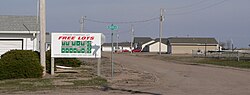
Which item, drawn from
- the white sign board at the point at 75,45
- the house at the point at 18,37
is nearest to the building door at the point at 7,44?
the house at the point at 18,37

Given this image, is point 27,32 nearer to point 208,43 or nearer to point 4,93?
point 4,93

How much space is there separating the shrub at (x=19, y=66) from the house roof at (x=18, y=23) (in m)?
8.38

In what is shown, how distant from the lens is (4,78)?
2030 cm

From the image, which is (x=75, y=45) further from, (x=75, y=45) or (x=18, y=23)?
(x=18, y=23)

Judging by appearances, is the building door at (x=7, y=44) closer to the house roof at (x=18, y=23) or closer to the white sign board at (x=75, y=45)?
the house roof at (x=18, y=23)

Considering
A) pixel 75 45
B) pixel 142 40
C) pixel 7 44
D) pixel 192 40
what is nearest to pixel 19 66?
pixel 75 45

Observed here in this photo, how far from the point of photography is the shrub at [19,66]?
2027 centimetres

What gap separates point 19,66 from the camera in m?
20.4

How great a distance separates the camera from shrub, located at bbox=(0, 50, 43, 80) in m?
20.3

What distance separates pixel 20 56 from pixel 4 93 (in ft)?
18.8

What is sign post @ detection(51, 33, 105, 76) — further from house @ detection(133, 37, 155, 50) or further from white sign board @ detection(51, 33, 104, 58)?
house @ detection(133, 37, 155, 50)

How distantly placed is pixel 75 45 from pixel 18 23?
955 centimetres

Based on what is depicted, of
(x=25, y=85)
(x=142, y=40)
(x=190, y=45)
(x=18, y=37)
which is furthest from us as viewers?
(x=142, y=40)

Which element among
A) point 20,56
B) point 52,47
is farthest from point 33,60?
point 52,47
